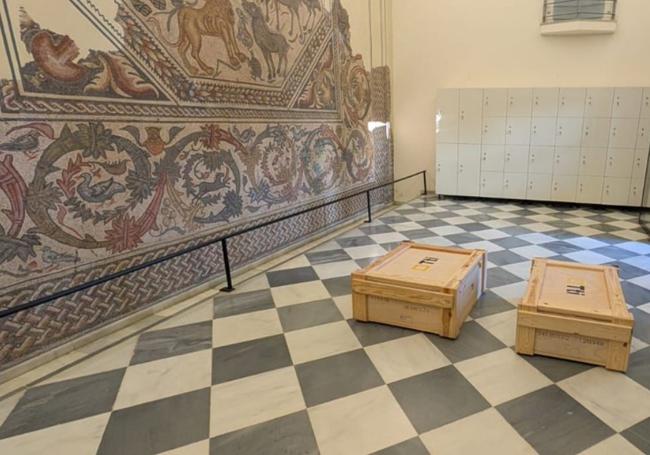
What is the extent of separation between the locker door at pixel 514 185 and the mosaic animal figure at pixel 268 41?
4.16 m

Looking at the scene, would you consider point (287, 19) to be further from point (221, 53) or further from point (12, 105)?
point (12, 105)

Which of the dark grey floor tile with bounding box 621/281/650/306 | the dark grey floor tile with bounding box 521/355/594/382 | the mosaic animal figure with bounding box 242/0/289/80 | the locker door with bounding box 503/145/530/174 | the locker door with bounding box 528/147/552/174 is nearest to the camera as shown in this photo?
the dark grey floor tile with bounding box 521/355/594/382

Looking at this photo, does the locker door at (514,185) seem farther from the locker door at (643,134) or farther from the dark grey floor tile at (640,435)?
the dark grey floor tile at (640,435)

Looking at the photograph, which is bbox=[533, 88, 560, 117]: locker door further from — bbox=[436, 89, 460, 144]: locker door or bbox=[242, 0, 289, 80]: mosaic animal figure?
bbox=[242, 0, 289, 80]: mosaic animal figure

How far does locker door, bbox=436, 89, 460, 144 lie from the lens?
6.34 m

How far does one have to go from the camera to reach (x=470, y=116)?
6.29 metres

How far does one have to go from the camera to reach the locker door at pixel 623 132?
5.46m

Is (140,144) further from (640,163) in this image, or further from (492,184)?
(640,163)

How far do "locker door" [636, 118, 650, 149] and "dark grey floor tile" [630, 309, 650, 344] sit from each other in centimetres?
406

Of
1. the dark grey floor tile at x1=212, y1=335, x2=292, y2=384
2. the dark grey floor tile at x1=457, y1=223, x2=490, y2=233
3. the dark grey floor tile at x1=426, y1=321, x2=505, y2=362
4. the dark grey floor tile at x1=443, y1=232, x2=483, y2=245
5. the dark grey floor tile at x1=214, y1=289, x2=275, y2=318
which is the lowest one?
the dark grey floor tile at x1=457, y1=223, x2=490, y2=233

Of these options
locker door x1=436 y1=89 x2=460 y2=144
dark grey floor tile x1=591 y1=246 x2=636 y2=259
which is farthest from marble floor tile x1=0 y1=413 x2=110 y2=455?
locker door x1=436 y1=89 x2=460 y2=144

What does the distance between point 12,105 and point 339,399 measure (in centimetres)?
240

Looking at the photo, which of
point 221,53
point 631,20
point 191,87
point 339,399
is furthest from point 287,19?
point 631,20

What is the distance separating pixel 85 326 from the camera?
8.40 feet
